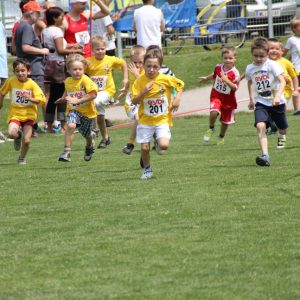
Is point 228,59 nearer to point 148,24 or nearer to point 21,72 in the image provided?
point 21,72

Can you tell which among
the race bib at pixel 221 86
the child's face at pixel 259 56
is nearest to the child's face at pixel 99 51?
the race bib at pixel 221 86

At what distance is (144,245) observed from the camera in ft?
26.1

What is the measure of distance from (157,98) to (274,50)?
4.17 metres

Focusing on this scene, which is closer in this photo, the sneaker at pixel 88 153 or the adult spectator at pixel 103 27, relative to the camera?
the sneaker at pixel 88 153

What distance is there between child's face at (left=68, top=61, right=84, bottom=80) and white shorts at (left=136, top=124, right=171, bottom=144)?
213 cm

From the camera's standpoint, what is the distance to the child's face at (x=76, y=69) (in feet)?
44.6

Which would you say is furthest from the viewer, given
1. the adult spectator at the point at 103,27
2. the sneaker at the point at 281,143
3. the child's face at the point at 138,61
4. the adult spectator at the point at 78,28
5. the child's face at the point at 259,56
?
the adult spectator at the point at 103,27

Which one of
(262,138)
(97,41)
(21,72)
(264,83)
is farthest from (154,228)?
(97,41)

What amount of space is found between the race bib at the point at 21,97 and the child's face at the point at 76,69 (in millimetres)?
645

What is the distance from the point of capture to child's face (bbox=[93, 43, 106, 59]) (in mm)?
15297

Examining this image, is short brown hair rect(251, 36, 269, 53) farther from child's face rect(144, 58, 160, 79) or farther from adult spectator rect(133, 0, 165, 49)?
adult spectator rect(133, 0, 165, 49)

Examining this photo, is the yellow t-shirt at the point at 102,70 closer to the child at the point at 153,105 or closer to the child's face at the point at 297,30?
the child at the point at 153,105

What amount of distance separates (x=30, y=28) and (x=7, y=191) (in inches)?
276

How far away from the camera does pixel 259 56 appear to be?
12859 mm
